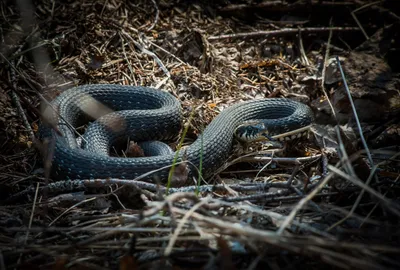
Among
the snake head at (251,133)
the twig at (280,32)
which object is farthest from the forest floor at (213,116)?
the snake head at (251,133)

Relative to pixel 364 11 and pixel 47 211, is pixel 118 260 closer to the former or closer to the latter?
pixel 47 211

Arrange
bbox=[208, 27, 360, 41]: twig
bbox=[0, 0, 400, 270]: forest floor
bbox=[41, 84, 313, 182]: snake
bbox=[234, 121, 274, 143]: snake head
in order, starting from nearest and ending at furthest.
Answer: bbox=[0, 0, 400, 270]: forest floor, bbox=[41, 84, 313, 182]: snake, bbox=[234, 121, 274, 143]: snake head, bbox=[208, 27, 360, 41]: twig

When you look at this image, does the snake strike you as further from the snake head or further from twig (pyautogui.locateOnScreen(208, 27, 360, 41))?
twig (pyautogui.locateOnScreen(208, 27, 360, 41))

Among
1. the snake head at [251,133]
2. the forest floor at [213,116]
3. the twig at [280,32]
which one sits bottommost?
the snake head at [251,133]

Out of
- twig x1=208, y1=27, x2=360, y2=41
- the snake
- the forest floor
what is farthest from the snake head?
twig x1=208, y1=27, x2=360, y2=41

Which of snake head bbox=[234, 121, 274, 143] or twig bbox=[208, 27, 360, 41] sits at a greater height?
twig bbox=[208, 27, 360, 41]

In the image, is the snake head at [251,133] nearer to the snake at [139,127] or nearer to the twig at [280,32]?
the snake at [139,127]

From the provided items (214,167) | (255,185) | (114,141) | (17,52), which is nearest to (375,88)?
(214,167)

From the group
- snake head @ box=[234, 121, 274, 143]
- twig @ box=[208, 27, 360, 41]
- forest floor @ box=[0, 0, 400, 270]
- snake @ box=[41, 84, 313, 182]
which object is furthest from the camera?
twig @ box=[208, 27, 360, 41]
